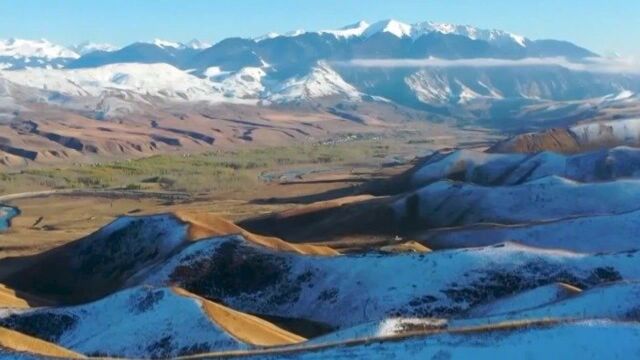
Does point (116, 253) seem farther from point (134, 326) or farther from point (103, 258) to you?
point (134, 326)

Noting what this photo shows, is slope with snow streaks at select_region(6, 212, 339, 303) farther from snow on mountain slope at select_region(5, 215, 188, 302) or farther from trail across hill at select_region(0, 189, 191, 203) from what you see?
trail across hill at select_region(0, 189, 191, 203)

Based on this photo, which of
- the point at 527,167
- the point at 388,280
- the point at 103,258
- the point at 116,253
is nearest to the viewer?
the point at 388,280

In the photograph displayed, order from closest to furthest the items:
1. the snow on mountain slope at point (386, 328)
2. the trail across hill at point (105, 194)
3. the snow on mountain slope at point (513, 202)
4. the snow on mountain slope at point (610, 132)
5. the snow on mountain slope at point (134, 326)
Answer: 1. the snow on mountain slope at point (386, 328)
2. the snow on mountain slope at point (134, 326)
3. the snow on mountain slope at point (513, 202)
4. the snow on mountain slope at point (610, 132)
5. the trail across hill at point (105, 194)

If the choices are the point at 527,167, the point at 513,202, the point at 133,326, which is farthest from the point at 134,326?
the point at 527,167

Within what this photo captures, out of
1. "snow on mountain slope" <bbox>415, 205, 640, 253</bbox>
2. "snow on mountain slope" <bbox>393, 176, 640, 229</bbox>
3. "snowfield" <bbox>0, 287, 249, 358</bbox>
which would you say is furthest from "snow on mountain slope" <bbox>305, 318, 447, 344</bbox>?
"snow on mountain slope" <bbox>393, 176, 640, 229</bbox>

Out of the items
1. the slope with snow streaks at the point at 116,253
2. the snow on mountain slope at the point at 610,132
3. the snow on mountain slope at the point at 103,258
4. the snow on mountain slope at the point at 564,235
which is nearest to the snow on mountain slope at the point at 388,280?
the slope with snow streaks at the point at 116,253

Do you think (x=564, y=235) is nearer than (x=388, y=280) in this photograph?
No

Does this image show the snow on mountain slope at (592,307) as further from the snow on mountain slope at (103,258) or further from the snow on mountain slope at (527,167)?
the snow on mountain slope at (527,167)
